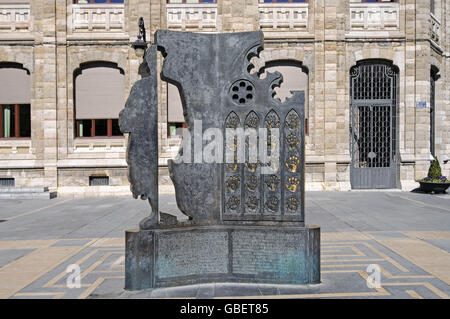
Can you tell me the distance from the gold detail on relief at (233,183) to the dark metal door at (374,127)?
12853 mm

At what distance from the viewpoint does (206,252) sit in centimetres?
504

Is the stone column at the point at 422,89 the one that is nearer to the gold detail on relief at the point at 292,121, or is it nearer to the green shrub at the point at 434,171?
the green shrub at the point at 434,171

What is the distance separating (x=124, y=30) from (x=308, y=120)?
9.22 metres

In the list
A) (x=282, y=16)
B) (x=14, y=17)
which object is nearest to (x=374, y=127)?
(x=282, y=16)

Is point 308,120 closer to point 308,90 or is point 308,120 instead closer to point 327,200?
Answer: point 308,90

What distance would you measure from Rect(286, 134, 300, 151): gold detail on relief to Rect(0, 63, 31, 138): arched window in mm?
15096

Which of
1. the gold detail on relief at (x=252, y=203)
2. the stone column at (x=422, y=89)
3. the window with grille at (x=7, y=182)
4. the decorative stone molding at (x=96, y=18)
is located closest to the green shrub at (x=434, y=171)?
the stone column at (x=422, y=89)

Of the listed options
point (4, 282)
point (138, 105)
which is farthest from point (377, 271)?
point (4, 282)

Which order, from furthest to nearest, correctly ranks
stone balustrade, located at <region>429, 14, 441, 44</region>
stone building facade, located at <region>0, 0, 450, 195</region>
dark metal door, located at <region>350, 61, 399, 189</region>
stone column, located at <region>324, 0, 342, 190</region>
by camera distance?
stone balustrade, located at <region>429, 14, 441, 44</region> → dark metal door, located at <region>350, 61, 399, 189</region> → stone column, located at <region>324, 0, 342, 190</region> → stone building facade, located at <region>0, 0, 450, 195</region>

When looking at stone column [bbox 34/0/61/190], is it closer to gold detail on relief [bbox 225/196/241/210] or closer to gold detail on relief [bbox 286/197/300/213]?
gold detail on relief [bbox 225/196/241/210]

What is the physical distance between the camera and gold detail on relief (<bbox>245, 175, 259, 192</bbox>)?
5.05m

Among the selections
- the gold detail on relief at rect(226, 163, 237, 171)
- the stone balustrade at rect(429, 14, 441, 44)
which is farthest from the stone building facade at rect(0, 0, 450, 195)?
the gold detail on relief at rect(226, 163, 237, 171)

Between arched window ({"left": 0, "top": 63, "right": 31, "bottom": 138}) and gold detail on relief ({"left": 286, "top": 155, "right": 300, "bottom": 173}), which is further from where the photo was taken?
arched window ({"left": 0, "top": 63, "right": 31, "bottom": 138})

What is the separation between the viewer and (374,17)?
1658 cm
